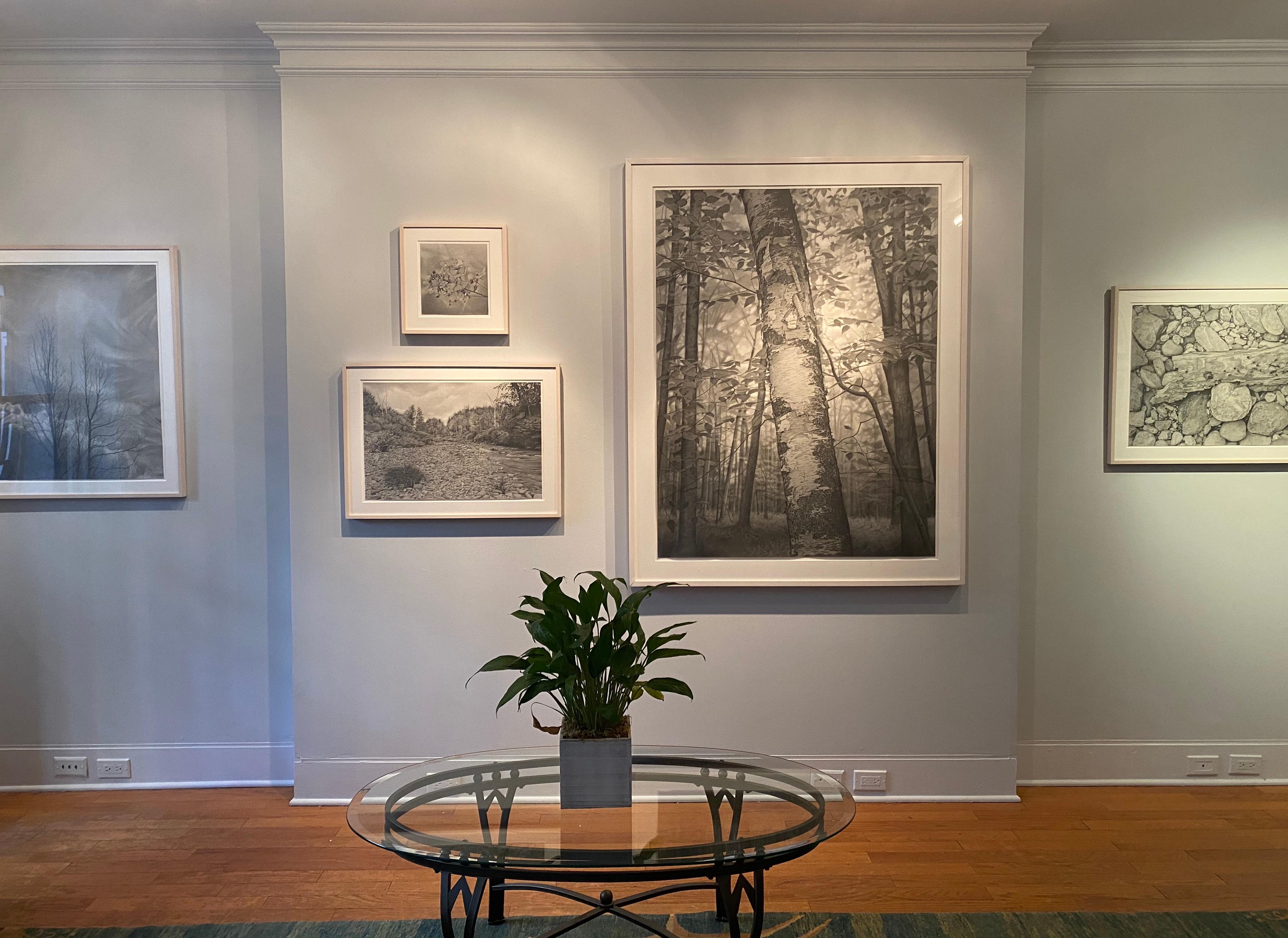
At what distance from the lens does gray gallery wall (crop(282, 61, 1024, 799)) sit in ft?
10.5

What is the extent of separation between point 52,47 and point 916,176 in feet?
11.0

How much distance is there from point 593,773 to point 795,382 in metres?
1.73

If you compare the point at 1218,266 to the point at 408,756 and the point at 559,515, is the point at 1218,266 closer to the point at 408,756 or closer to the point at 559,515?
the point at 559,515

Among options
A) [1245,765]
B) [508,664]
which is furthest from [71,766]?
[1245,765]

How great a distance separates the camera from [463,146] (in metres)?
3.22

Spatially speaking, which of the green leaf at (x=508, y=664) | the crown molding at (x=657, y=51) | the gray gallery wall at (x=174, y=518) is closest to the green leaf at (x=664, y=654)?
the green leaf at (x=508, y=664)

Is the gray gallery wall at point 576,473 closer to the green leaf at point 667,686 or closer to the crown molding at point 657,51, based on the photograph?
the crown molding at point 657,51

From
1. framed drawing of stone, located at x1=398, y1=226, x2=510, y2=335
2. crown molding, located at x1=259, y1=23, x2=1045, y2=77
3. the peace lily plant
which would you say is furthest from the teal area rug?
crown molding, located at x1=259, y1=23, x2=1045, y2=77

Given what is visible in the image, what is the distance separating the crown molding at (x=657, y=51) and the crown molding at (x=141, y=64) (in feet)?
0.78

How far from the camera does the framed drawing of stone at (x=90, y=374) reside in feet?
11.0

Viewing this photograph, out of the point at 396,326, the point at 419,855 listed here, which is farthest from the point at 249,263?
the point at 419,855

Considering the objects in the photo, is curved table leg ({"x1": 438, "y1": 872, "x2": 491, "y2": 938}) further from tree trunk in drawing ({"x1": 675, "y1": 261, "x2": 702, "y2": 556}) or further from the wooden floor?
tree trunk in drawing ({"x1": 675, "y1": 261, "x2": 702, "y2": 556})

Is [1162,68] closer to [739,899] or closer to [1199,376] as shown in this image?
[1199,376]

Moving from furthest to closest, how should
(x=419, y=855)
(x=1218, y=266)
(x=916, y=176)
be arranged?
(x=1218, y=266) → (x=916, y=176) → (x=419, y=855)
